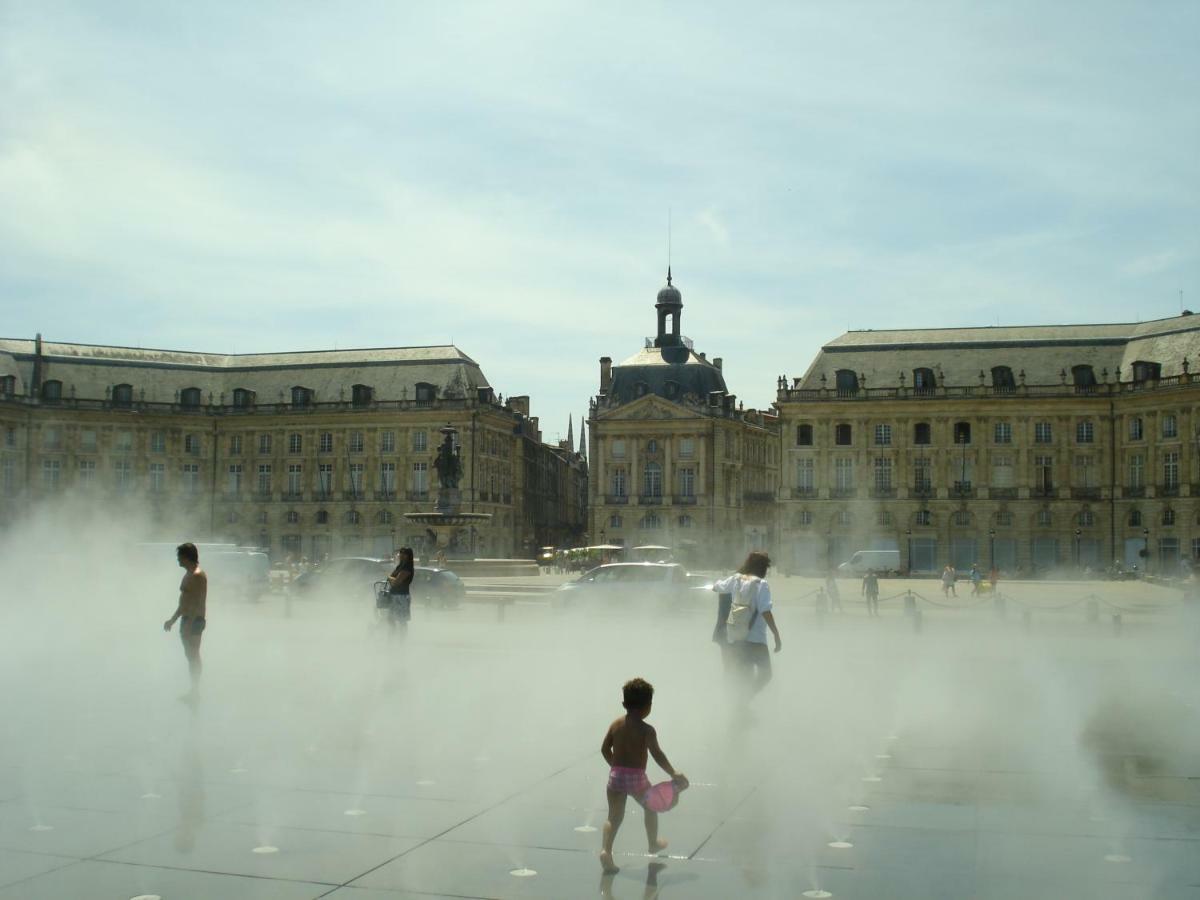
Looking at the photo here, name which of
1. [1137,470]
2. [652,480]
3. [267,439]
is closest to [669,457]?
[652,480]

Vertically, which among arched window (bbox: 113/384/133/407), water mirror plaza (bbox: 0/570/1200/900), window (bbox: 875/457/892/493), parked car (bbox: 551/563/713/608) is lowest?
water mirror plaza (bbox: 0/570/1200/900)

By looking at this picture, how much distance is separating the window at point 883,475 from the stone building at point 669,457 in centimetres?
1814

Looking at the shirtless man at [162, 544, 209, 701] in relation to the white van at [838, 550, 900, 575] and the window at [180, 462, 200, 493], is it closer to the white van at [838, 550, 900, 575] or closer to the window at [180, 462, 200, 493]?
the white van at [838, 550, 900, 575]

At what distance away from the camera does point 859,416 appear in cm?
8881

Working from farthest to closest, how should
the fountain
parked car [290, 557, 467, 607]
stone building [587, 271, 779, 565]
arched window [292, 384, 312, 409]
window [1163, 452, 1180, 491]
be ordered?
stone building [587, 271, 779, 565] → arched window [292, 384, 312, 409] → window [1163, 452, 1180, 491] → the fountain → parked car [290, 557, 467, 607]

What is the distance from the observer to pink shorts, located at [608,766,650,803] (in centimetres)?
835

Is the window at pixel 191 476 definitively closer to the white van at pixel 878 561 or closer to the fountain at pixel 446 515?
the fountain at pixel 446 515

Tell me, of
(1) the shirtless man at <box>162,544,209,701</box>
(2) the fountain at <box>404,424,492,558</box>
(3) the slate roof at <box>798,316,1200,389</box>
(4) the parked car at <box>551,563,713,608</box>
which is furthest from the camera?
(3) the slate roof at <box>798,316,1200,389</box>

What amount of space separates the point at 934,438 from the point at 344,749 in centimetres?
7948

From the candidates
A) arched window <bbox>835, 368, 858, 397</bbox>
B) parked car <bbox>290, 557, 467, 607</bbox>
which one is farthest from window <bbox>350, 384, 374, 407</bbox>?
parked car <bbox>290, 557, 467, 607</bbox>

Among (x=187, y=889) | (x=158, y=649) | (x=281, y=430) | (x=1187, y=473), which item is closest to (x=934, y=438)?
(x=1187, y=473)

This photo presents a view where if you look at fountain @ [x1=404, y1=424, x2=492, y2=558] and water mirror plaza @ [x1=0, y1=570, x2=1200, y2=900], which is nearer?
water mirror plaza @ [x1=0, y1=570, x2=1200, y2=900]

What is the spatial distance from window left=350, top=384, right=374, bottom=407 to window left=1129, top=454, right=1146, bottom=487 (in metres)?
54.8

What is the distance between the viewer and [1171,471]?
8044cm
